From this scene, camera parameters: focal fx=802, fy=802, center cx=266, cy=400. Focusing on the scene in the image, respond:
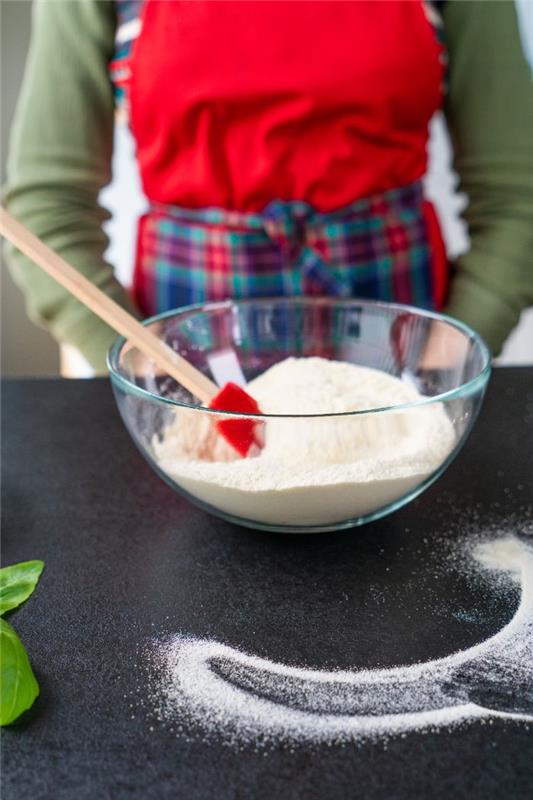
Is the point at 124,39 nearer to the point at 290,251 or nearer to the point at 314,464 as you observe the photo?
the point at 290,251

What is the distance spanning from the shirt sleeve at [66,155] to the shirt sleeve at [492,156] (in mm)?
454

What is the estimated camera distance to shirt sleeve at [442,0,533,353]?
3.37 ft

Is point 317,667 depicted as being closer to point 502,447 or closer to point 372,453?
point 372,453

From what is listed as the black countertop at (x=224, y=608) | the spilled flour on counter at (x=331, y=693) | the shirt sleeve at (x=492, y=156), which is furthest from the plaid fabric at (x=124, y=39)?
the spilled flour on counter at (x=331, y=693)

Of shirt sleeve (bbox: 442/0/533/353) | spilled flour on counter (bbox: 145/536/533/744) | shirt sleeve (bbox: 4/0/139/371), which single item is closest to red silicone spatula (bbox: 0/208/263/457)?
spilled flour on counter (bbox: 145/536/533/744)

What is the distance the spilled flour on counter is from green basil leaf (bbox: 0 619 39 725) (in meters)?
0.06

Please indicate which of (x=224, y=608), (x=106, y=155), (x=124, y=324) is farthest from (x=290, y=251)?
(x=224, y=608)

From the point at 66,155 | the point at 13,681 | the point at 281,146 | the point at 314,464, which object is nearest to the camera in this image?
the point at 13,681

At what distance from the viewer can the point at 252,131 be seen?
0.96 meters

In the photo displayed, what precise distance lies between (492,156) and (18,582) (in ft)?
2.88

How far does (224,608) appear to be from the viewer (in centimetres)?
46

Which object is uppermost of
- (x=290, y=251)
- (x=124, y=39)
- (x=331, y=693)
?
(x=124, y=39)

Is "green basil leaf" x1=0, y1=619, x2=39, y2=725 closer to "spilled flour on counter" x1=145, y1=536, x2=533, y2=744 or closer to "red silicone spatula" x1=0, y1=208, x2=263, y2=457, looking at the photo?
"spilled flour on counter" x1=145, y1=536, x2=533, y2=744

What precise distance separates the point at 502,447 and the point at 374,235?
0.46 meters
